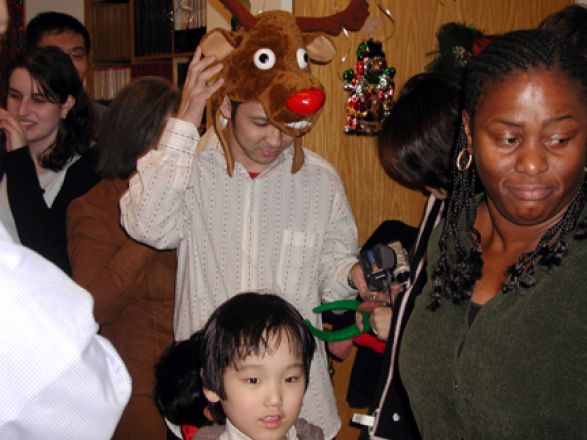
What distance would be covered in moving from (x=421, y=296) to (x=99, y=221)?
35.3 inches

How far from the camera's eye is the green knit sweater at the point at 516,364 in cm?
84

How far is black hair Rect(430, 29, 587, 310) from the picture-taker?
34.8 inches

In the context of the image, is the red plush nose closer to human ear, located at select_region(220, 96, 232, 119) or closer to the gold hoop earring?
human ear, located at select_region(220, 96, 232, 119)

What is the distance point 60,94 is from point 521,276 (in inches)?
63.8

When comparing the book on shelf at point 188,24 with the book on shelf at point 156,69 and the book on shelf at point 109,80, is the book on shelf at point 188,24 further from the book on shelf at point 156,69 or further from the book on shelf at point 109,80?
the book on shelf at point 109,80

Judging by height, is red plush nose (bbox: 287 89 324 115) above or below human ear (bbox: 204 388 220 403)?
above

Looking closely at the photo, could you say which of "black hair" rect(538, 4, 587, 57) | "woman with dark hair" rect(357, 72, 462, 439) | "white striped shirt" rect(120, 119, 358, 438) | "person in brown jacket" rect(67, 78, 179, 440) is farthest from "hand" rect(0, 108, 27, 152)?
"black hair" rect(538, 4, 587, 57)

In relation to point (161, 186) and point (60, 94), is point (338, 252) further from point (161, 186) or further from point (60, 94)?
point (60, 94)

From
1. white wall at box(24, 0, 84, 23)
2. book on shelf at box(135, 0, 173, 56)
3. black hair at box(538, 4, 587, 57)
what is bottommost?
black hair at box(538, 4, 587, 57)

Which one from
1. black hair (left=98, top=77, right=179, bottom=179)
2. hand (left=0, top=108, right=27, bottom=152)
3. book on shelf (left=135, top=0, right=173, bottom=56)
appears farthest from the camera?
book on shelf (left=135, top=0, right=173, bottom=56)

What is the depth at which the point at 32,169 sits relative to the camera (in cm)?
173

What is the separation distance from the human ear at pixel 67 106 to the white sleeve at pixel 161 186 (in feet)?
2.39

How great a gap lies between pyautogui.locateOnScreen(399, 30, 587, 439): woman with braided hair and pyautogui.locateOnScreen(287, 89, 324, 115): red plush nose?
0.44 metres

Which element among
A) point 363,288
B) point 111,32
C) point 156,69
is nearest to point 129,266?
point 363,288
